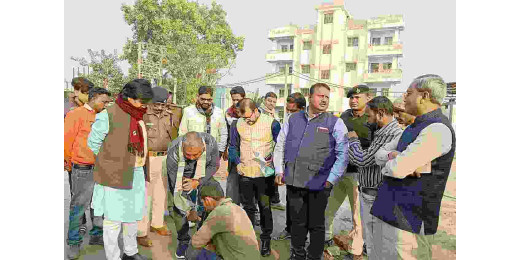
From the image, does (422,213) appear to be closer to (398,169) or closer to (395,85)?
(398,169)

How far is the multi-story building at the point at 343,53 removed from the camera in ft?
86.6

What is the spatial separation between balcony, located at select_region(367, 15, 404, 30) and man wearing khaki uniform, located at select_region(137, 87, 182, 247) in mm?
26506

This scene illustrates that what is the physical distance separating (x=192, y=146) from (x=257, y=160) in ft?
2.83

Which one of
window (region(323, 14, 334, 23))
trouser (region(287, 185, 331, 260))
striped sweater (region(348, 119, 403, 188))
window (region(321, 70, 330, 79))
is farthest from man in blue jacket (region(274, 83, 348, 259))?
window (region(323, 14, 334, 23))

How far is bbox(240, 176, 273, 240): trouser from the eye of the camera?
139 inches

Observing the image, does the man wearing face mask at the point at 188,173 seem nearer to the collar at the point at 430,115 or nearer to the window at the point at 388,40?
the collar at the point at 430,115

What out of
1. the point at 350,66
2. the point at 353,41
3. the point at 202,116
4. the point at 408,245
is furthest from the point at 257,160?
the point at 353,41

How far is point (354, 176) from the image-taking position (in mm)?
3525

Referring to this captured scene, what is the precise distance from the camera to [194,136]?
9.73ft

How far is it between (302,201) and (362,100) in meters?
1.30

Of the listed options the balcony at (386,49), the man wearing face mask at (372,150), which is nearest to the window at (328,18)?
the balcony at (386,49)

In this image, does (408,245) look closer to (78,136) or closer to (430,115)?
(430,115)

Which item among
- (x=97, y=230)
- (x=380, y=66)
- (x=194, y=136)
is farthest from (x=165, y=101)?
(x=380, y=66)

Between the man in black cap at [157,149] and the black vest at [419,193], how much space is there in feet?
8.77
